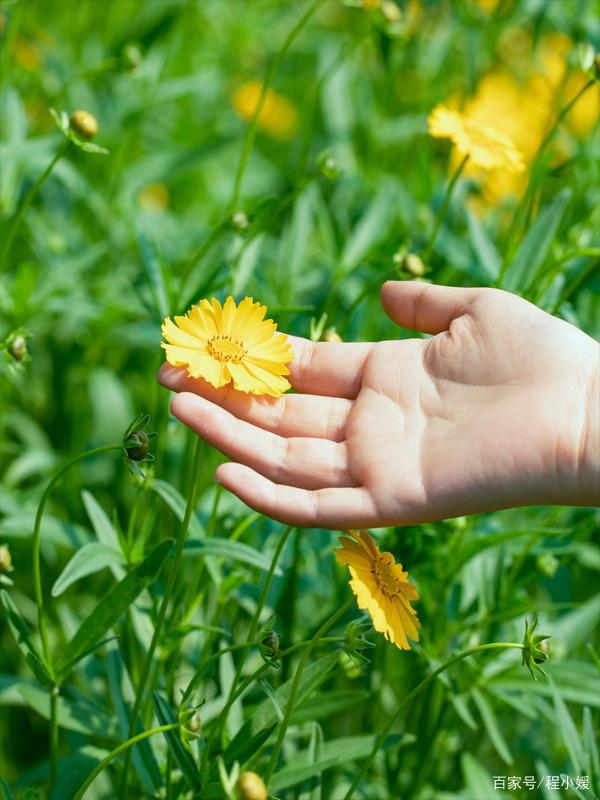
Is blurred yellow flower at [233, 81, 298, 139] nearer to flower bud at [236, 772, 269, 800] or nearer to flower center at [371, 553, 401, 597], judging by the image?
flower center at [371, 553, 401, 597]

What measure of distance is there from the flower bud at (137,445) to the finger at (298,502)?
0.08m

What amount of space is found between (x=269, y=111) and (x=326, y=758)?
181 cm

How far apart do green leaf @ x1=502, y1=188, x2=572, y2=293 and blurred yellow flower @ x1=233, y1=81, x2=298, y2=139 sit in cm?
126

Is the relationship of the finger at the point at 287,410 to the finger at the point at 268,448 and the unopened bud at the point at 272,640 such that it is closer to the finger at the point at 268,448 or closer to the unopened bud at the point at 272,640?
the finger at the point at 268,448

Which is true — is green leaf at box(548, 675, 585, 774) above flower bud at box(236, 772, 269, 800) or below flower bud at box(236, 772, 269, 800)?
above

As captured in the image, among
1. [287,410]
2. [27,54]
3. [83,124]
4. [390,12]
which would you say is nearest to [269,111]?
[27,54]

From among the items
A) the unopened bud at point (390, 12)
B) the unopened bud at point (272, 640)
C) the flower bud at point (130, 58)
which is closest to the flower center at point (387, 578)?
the unopened bud at point (272, 640)

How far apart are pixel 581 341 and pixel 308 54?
157cm

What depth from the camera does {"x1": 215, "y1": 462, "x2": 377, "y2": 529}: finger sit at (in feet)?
2.56

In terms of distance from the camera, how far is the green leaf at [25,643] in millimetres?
808

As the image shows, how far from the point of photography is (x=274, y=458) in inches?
33.5

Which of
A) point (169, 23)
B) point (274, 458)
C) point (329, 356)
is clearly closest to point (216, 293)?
point (329, 356)

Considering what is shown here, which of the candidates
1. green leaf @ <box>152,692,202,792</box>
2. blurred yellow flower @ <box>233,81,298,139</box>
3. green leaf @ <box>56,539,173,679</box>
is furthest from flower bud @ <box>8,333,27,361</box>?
blurred yellow flower @ <box>233,81,298,139</box>

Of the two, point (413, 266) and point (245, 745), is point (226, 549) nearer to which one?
point (245, 745)
